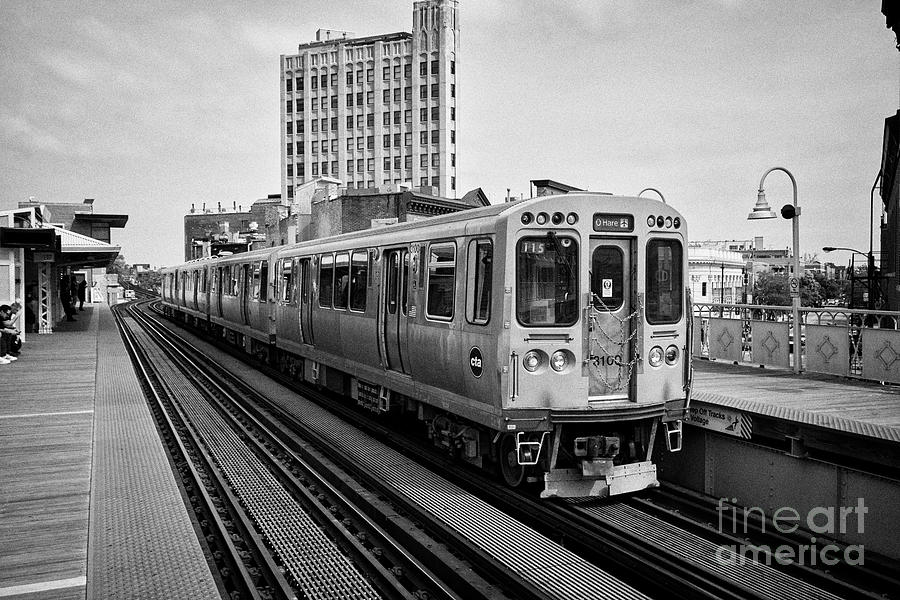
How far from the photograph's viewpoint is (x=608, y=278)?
8.03 metres

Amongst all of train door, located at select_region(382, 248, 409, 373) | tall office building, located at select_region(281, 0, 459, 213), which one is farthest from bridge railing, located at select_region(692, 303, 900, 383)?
tall office building, located at select_region(281, 0, 459, 213)

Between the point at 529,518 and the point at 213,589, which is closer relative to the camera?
the point at 213,589

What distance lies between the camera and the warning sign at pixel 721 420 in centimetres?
815

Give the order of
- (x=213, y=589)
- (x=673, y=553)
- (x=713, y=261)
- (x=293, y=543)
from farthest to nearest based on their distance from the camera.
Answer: (x=713, y=261), (x=293, y=543), (x=673, y=553), (x=213, y=589)

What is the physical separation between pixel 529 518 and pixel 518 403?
1.15 metres

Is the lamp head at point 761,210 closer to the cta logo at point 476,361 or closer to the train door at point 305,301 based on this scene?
the cta logo at point 476,361

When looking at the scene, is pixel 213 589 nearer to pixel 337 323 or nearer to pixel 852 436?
pixel 852 436

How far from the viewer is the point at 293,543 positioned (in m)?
7.13

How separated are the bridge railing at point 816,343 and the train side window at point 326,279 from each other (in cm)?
708

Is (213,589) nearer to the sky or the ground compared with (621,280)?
nearer to the ground

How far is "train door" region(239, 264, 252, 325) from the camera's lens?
20781 mm

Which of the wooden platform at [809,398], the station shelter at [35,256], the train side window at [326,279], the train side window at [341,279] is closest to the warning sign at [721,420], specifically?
the wooden platform at [809,398]

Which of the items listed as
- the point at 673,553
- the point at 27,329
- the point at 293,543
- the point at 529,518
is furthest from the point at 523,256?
the point at 27,329

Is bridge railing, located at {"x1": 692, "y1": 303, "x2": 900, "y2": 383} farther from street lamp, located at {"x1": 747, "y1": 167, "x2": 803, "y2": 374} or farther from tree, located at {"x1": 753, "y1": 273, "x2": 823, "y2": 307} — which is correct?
tree, located at {"x1": 753, "y1": 273, "x2": 823, "y2": 307}
